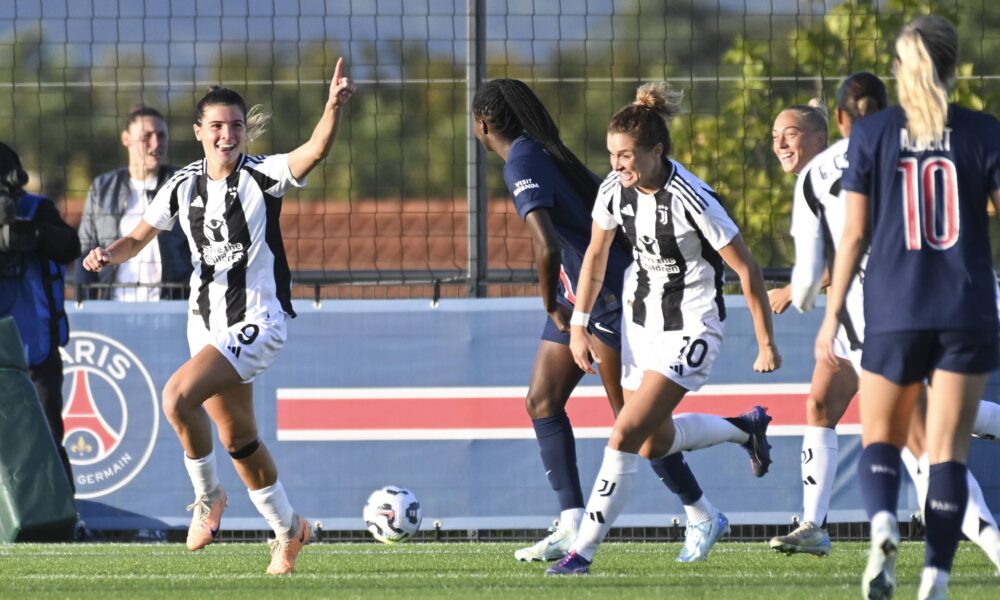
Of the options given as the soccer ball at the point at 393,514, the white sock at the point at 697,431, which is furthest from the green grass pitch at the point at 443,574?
the white sock at the point at 697,431

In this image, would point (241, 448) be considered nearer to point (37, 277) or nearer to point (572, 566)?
point (572, 566)

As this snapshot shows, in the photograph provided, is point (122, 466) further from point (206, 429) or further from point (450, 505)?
point (206, 429)

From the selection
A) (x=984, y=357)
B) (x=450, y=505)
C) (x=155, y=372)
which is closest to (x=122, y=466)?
(x=155, y=372)

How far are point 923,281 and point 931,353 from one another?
228 millimetres

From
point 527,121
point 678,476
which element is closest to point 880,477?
point 678,476

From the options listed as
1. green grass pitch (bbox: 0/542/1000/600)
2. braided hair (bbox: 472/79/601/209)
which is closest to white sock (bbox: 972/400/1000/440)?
green grass pitch (bbox: 0/542/1000/600)

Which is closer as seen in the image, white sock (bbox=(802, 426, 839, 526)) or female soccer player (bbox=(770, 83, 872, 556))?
female soccer player (bbox=(770, 83, 872, 556))

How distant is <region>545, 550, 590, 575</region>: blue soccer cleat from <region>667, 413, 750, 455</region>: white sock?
33.6 inches

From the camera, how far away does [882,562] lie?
515 cm

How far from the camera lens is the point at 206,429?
7.45m

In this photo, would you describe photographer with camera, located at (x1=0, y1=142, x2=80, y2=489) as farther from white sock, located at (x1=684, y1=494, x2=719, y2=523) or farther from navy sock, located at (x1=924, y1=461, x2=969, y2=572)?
navy sock, located at (x1=924, y1=461, x2=969, y2=572)

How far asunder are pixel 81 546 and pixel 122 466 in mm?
1206

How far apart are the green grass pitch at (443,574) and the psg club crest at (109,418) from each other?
121 cm

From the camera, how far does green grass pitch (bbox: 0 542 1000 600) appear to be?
20.9 feet
